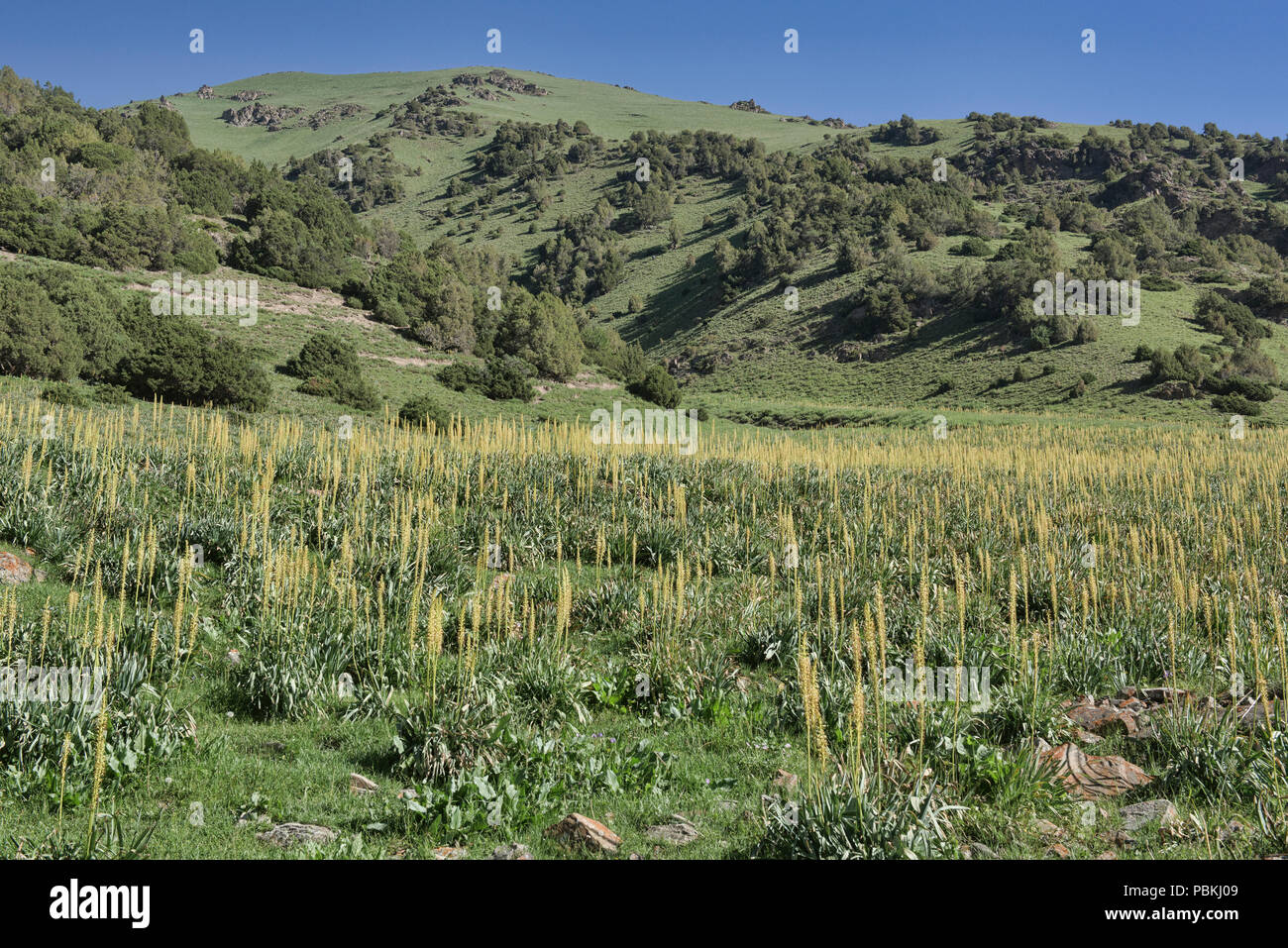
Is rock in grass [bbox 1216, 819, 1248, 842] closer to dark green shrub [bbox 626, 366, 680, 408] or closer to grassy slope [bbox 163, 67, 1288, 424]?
grassy slope [bbox 163, 67, 1288, 424]

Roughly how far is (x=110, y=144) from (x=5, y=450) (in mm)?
45283

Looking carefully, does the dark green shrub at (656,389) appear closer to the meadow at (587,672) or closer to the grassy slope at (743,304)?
the grassy slope at (743,304)

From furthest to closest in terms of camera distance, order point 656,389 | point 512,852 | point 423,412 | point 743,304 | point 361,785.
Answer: point 743,304 < point 656,389 < point 423,412 < point 361,785 < point 512,852

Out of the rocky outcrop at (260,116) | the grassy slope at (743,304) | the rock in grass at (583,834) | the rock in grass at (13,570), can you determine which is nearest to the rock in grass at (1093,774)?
the rock in grass at (583,834)

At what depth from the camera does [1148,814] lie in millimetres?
4383

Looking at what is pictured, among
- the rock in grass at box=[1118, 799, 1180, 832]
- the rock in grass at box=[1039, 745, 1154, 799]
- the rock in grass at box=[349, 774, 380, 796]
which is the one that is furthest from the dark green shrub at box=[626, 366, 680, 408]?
the rock in grass at box=[1118, 799, 1180, 832]

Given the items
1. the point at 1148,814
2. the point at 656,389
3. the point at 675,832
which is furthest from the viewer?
the point at 656,389

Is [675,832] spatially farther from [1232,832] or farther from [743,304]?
[743,304]

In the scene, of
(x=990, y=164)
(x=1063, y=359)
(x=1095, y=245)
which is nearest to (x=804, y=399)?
(x=1063, y=359)

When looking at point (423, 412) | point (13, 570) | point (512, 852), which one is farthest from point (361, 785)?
point (423, 412)

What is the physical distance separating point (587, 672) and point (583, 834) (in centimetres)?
241

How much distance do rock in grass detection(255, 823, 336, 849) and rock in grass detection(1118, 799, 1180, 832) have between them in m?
4.44

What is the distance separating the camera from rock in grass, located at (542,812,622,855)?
4.02 m

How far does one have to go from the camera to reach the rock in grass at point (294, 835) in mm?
3961
